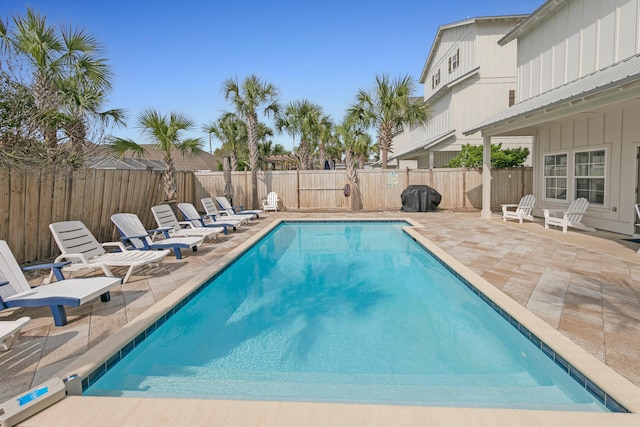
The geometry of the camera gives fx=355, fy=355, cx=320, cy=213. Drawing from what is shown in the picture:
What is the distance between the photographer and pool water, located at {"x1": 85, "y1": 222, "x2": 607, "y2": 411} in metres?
2.87

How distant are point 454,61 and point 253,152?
1202 cm

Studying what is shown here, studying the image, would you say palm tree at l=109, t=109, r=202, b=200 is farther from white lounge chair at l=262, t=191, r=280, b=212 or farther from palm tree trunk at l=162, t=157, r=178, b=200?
white lounge chair at l=262, t=191, r=280, b=212

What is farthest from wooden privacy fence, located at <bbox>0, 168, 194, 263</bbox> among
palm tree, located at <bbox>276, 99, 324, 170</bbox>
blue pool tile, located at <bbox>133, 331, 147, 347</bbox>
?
palm tree, located at <bbox>276, 99, 324, 170</bbox>

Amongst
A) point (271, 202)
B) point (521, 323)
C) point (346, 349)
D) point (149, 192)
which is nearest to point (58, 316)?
point (346, 349)

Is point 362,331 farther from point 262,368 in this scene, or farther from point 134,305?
point 134,305

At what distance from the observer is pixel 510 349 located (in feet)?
11.5

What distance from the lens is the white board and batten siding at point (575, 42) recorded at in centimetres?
780

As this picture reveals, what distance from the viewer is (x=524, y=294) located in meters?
4.38

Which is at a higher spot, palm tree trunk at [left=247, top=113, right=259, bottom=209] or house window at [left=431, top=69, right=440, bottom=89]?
house window at [left=431, top=69, right=440, bottom=89]

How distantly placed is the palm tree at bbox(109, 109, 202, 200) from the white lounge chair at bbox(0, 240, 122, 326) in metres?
6.16

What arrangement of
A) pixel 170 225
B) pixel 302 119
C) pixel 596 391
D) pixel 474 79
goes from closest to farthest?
pixel 596 391
pixel 170 225
pixel 474 79
pixel 302 119

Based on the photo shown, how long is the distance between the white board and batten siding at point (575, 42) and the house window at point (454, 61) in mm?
6963

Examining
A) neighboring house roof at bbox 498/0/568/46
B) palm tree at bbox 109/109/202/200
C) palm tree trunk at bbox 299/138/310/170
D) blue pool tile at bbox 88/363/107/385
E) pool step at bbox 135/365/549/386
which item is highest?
neighboring house roof at bbox 498/0/568/46

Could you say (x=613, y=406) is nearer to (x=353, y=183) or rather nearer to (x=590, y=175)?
(x=590, y=175)
